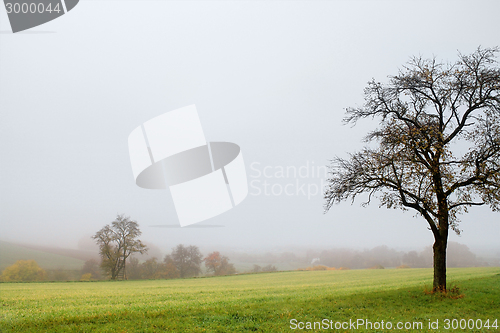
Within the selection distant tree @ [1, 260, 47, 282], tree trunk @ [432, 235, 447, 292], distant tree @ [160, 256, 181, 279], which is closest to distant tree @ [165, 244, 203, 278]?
distant tree @ [160, 256, 181, 279]

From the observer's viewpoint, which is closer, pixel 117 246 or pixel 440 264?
pixel 440 264

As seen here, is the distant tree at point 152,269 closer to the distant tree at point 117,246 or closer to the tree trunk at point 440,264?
the distant tree at point 117,246

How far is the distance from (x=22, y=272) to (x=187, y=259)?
21.8 meters

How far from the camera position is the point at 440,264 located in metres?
17.0

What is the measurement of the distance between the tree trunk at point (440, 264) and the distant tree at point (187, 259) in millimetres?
38548

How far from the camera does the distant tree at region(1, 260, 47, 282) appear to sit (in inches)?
1506

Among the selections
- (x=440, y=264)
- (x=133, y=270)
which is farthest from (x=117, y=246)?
(x=440, y=264)

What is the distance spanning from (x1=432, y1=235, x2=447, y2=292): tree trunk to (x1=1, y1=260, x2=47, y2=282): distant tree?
149ft

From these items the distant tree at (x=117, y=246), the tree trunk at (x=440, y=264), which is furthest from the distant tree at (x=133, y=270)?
the tree trunk at (x=440, y=264)

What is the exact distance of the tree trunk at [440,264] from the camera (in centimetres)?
1695

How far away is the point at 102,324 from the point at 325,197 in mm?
13689

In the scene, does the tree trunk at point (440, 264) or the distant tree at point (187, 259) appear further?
the distant tree at point (187, 259)

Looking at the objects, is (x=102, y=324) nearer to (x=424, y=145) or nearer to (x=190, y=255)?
(x=424, y=145)

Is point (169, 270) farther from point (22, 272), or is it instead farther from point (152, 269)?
point (22, 272)
